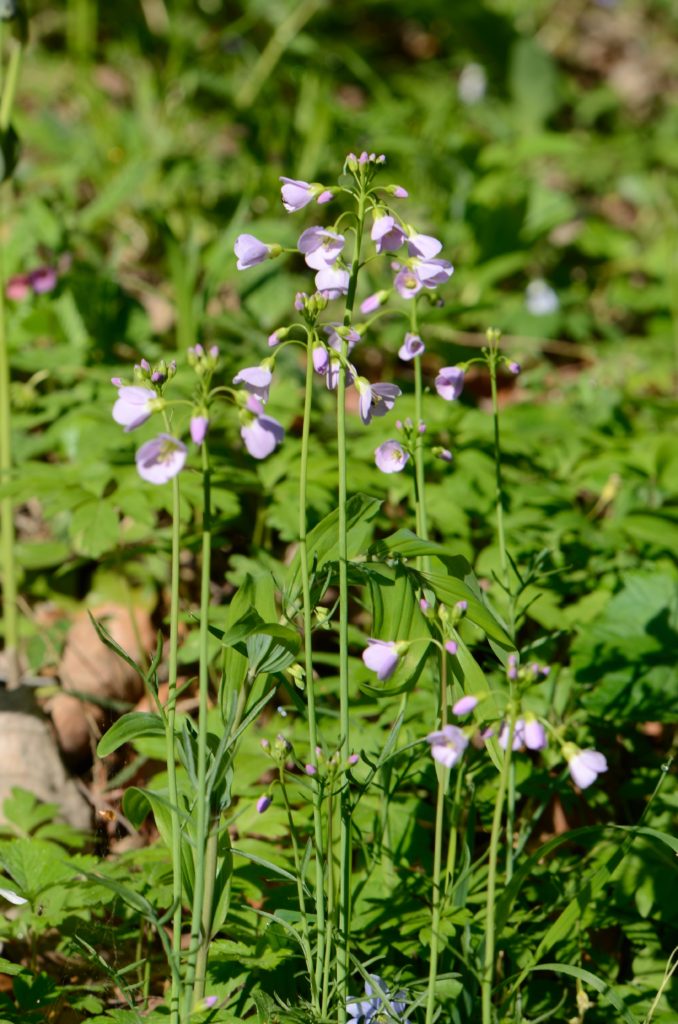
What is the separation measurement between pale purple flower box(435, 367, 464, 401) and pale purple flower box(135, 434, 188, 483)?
0.48m

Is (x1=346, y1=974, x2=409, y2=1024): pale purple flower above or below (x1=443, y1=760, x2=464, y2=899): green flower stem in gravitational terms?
below

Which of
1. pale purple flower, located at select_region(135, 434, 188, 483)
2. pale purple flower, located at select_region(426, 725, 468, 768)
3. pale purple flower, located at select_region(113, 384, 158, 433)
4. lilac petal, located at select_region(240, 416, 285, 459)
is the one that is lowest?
pale purple flower, located at select_region(426, 725, 468, 768)

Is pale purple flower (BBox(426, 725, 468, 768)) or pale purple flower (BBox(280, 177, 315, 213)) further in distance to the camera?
pale purple flower (BBox(280, 177, 315, 213))

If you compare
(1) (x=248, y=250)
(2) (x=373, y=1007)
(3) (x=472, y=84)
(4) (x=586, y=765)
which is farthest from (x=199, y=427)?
(3) (x=472, y=84)

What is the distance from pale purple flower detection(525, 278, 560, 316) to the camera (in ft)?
11.8

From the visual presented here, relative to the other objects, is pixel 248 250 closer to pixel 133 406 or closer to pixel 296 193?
pixel 296 193

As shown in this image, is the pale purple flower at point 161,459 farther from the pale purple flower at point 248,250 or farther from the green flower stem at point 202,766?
the pale purple flower at point 248,250

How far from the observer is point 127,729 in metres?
1.22

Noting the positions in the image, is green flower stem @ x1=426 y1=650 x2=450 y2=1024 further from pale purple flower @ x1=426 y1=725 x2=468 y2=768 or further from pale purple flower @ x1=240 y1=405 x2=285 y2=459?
pale purple flower @ x1=240 y1=405 x2=285 y2=459

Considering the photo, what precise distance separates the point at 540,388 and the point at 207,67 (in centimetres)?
223

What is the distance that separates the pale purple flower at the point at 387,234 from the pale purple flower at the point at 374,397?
Answer: 18 cm

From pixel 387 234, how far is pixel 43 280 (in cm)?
175

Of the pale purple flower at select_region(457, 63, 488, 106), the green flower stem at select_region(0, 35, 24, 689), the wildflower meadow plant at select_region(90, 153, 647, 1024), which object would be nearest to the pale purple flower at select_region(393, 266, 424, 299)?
the wildflower meadow plant at select_region(90, 153, 647, 1024)

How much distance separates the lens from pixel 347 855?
1.28 meters
